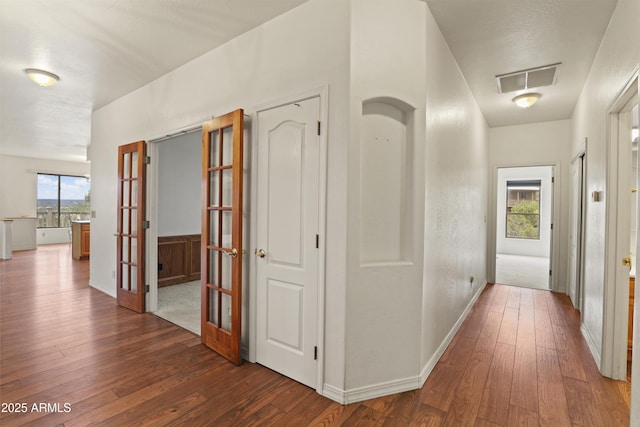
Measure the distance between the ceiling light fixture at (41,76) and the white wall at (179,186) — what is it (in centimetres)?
154

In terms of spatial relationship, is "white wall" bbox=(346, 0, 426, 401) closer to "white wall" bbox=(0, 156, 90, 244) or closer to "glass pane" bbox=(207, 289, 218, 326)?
"glass pane" bbox=(207, 289, 218, 326)

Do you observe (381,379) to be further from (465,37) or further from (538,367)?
(465,37)

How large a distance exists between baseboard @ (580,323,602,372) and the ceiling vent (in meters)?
2.78

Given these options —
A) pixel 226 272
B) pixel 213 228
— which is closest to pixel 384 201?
pixel 226 272

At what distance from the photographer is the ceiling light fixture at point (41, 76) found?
3414 mm

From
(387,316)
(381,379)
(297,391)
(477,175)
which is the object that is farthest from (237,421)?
(477,175)

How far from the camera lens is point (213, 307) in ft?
9.70

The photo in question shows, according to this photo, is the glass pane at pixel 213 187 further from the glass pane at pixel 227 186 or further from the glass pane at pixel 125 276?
the glass pane at pixel 125 276

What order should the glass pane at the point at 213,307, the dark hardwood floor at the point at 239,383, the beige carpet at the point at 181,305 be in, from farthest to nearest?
the beige carpet at the point at 181,305 → the glass pane at the point at 213,307 → the dark hardwood floor at the point at 239,383

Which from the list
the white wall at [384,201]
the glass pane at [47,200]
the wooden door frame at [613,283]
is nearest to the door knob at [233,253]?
the white wall at [384,201]

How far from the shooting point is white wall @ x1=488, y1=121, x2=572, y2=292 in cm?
511

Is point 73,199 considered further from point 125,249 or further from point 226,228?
point 226,228

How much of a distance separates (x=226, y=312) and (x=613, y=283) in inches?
126

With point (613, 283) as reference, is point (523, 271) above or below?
below
